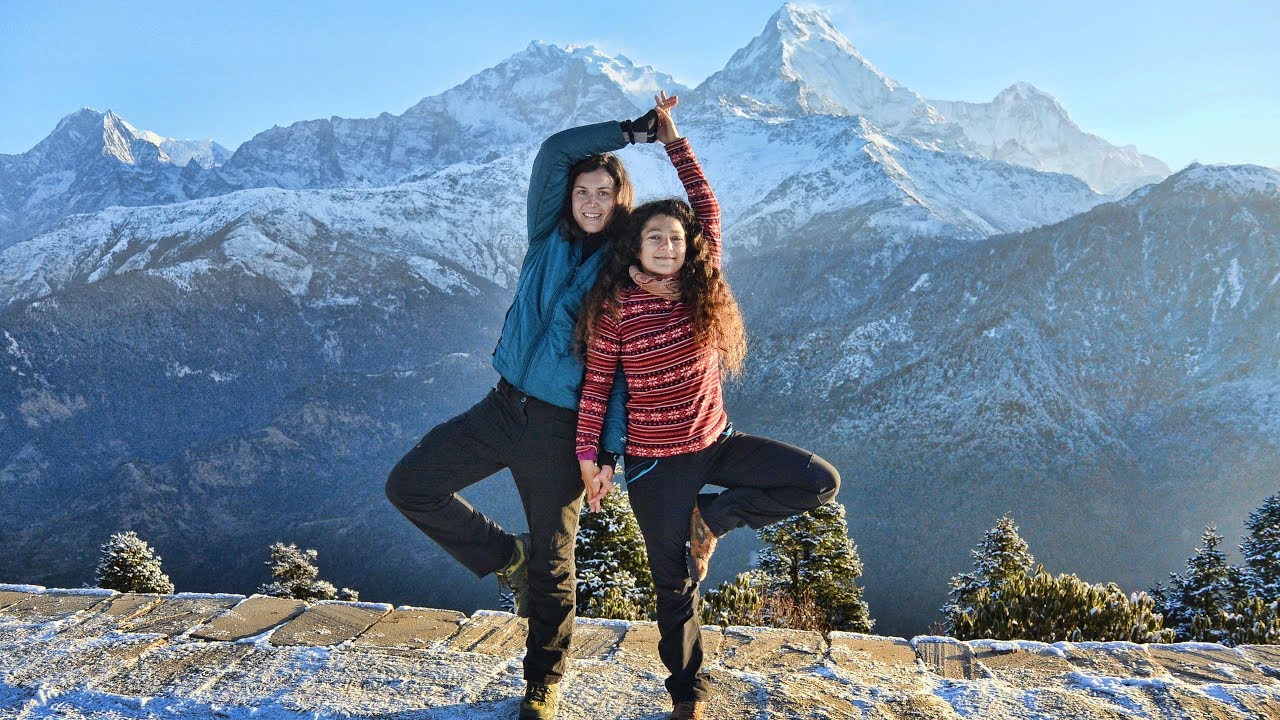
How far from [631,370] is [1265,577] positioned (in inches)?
686

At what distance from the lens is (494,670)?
340cm

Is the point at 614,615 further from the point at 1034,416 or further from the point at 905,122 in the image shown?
the point at 905,122

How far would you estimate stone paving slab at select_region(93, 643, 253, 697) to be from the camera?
3.12m

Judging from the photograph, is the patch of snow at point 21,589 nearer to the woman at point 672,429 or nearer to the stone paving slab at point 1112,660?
the woman at point 672,429

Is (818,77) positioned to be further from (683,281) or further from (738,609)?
(683,281)

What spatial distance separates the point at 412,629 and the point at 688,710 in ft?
5.58

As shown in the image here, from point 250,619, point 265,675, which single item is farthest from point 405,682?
point 250,619

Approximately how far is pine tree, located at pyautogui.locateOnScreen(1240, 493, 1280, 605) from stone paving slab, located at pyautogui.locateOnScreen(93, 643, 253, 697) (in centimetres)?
1699

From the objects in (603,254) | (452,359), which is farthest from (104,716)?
(452,359)

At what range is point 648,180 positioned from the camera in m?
80.1

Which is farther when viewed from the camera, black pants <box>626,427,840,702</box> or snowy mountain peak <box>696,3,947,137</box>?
snowy mountain peak <box>696,3,947,137</box>

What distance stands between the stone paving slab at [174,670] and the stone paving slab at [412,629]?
1.89 ft

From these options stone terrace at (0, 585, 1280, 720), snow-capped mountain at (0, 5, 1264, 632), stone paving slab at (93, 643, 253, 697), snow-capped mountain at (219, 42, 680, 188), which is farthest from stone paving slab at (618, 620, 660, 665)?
snow-capped mountain at (219, 42, 680, 188)

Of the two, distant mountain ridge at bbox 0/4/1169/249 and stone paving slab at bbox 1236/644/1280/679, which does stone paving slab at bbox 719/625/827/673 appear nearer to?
stone paving slab at bbox 1236/644/1280/679
